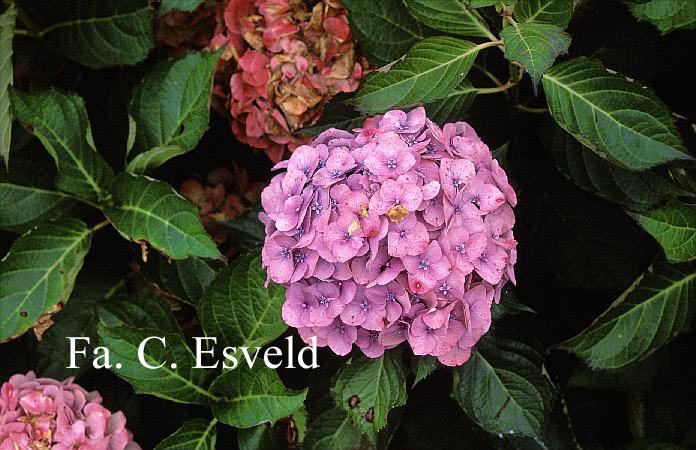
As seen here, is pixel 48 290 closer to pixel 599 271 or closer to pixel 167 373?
pixel 167 373

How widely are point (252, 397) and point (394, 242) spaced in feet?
1.00

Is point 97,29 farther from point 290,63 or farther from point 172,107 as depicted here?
point 290,63

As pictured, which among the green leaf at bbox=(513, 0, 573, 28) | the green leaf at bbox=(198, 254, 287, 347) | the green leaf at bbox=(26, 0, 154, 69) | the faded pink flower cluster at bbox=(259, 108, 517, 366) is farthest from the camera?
the green leaf at bbox=(26, 0, 154, 69)

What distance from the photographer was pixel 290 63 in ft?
3.18

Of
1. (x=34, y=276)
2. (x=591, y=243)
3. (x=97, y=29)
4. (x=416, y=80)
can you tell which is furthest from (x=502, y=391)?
(x=97, y=29)

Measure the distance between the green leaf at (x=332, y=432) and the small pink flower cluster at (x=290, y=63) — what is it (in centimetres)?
33

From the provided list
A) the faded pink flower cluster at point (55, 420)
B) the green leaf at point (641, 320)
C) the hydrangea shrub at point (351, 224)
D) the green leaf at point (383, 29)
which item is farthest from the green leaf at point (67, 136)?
the green leaf at point (641, 320)

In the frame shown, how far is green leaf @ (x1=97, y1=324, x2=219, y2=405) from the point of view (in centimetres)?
88

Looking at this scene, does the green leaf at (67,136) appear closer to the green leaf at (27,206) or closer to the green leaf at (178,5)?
the green leaf at (27,206)

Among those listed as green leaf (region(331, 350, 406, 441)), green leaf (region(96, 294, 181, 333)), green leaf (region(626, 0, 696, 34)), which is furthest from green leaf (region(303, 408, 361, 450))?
green leaf (region(626, 0, 696, 34))

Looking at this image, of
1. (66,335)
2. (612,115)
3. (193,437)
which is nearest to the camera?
(612,115)

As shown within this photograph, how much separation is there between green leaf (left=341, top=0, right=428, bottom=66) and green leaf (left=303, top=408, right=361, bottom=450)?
416 mm

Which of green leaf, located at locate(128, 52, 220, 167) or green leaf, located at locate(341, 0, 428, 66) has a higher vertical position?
green leaf, located at locate(341, 0, 428, 66)

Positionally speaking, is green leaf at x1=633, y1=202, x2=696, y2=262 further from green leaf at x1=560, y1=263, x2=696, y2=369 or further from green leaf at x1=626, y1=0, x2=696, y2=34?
green leaf at x1=626, y1=0, x2=696, y2=34
